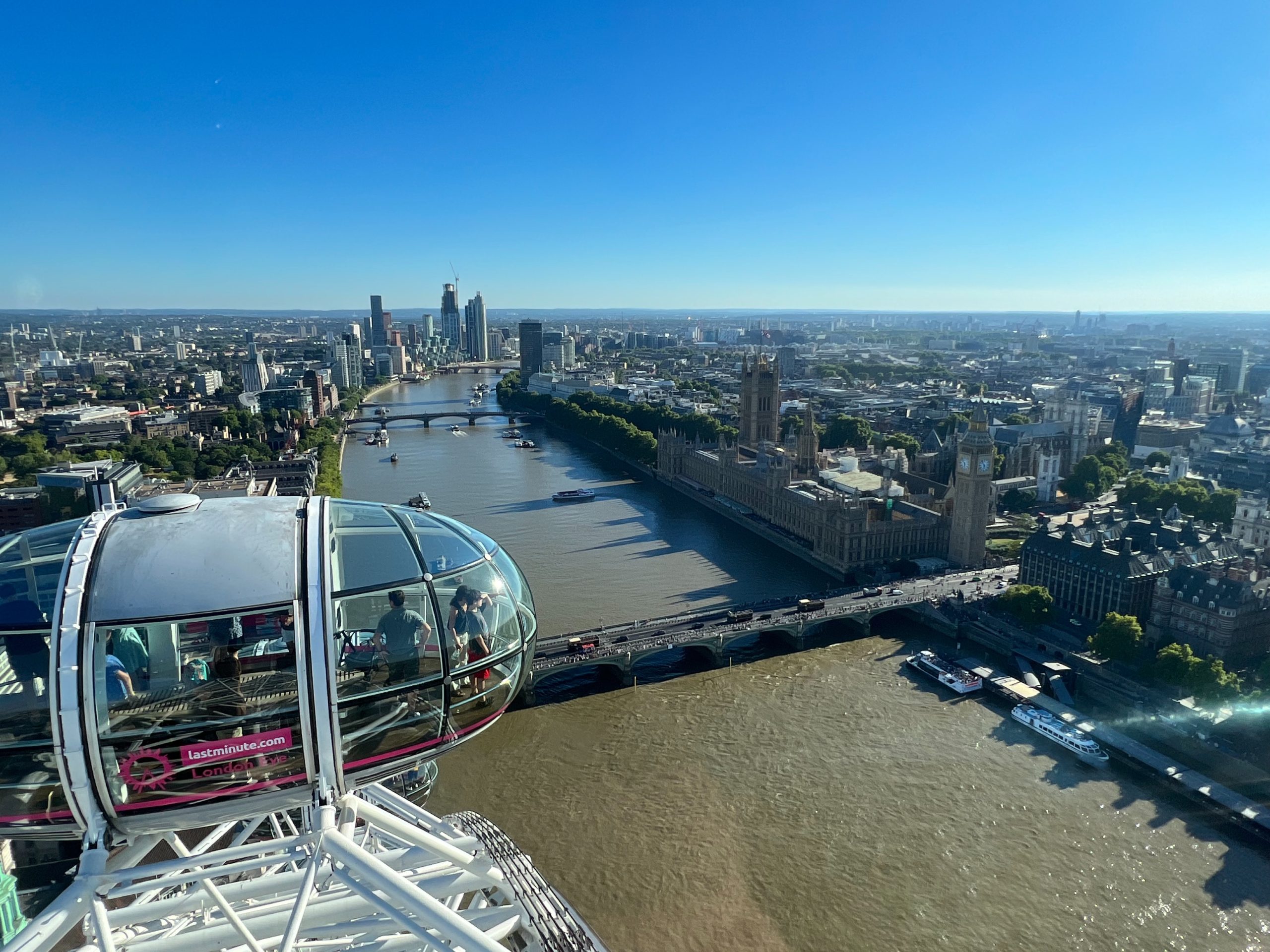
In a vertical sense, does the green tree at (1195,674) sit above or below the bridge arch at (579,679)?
above

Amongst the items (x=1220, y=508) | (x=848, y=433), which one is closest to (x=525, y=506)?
(x=848, y=433)

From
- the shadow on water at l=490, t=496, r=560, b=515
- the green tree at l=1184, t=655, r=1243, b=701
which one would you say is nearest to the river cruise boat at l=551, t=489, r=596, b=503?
the shadow on water at l=490, t=496, r=560, b=515

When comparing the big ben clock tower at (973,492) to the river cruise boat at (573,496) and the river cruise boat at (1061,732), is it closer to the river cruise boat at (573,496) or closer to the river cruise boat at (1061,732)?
the river cruise boat at (1061,732)

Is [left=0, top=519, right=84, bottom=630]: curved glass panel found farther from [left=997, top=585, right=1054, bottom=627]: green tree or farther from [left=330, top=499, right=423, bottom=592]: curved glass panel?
[left=997, top=585, right=1054, bottom=627]: green tree

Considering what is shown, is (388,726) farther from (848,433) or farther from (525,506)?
(848,433)

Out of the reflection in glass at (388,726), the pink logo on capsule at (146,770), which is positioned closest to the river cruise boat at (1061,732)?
the reflection in glass at (388,726)

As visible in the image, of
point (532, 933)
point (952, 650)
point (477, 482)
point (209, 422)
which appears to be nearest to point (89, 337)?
point (209, 422)
